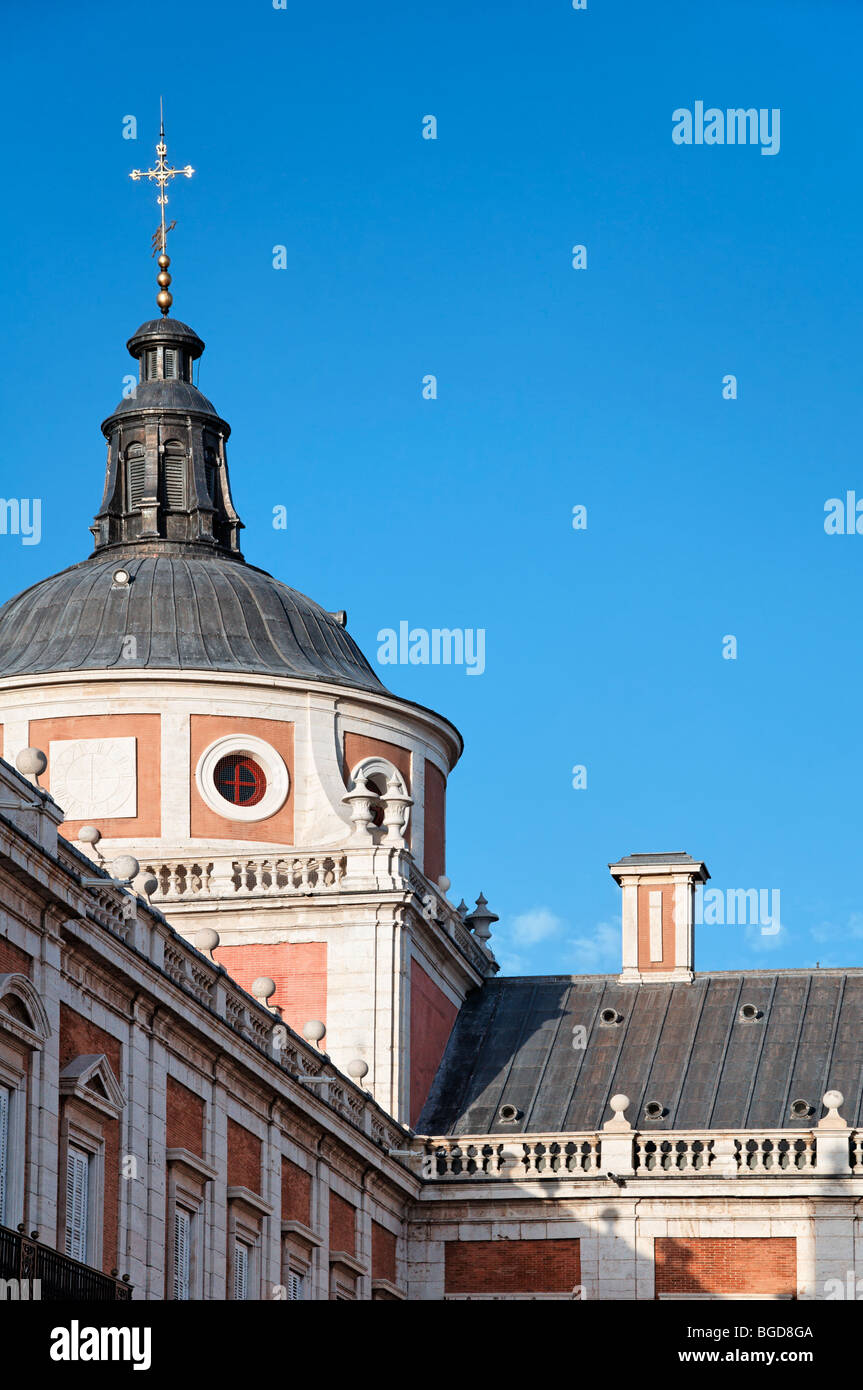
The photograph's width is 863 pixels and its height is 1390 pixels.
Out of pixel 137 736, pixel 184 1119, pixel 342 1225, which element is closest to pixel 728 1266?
pixel 342 1225

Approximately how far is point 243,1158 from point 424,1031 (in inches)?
470

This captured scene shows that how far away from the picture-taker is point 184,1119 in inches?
1331

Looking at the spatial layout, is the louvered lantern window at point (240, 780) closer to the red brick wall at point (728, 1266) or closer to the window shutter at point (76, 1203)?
the red brick wall at point (728, 1266)

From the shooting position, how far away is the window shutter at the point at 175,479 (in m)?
52.1

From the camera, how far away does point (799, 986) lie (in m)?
50.1

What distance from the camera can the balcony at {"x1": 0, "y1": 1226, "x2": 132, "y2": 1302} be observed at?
974 inches

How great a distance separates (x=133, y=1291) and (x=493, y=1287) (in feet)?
50.6

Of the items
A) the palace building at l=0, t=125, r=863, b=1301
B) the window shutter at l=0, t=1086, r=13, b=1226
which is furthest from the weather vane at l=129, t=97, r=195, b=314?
the window shutter at l=0, t=1086, r=13, b=1226

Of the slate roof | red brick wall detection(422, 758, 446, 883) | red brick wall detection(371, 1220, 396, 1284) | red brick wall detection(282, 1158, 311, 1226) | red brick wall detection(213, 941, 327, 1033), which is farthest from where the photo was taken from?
red brick wall detection(422, 758, 446, 883)

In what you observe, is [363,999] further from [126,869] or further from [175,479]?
[126,869]

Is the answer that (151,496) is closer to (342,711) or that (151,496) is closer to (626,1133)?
(342,711)

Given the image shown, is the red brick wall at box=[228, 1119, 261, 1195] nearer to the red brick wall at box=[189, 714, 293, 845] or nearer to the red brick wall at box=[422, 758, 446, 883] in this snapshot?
the red brick wall at box=[189, 714, 293, 845]

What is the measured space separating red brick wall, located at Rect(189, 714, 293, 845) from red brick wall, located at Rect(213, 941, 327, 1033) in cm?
250
